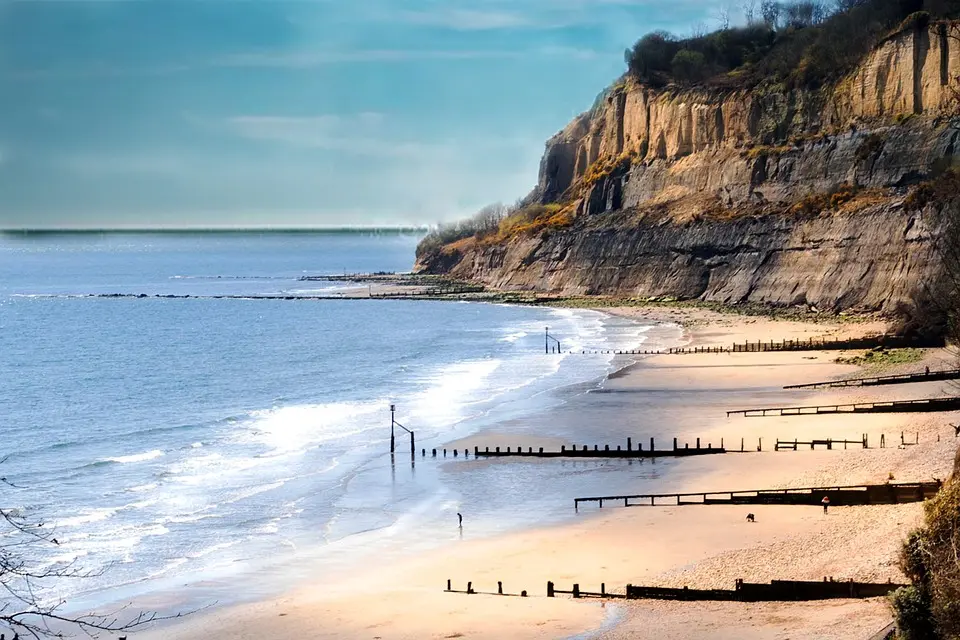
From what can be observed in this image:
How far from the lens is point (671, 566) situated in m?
31.8

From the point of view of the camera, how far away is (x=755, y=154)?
130m

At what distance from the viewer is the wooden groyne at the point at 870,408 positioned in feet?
166

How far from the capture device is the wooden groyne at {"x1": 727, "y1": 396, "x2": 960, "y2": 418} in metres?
50.6

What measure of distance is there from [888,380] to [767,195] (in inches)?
2681

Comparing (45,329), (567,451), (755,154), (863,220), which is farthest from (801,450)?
(45,329)

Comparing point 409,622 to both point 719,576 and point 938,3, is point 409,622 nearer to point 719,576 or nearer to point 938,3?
point 719,576

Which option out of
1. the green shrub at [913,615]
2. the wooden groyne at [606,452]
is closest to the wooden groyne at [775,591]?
the green shrub at [913,615]

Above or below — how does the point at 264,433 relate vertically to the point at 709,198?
below

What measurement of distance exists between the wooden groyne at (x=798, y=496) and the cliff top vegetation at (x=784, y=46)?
92707mm

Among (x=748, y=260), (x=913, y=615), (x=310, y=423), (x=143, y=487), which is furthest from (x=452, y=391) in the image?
(x=748, y=260)

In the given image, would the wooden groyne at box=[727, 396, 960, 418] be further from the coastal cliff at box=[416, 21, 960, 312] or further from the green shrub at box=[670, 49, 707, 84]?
the green shrub at box=[670, 49, 707, 84]

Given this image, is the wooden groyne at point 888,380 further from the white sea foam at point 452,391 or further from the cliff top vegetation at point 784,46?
the cliff top vegetation at point 784,46

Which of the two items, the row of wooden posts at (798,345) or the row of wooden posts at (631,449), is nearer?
the row of wooden posts at (631,449)

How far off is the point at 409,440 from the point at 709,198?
3443 inches
